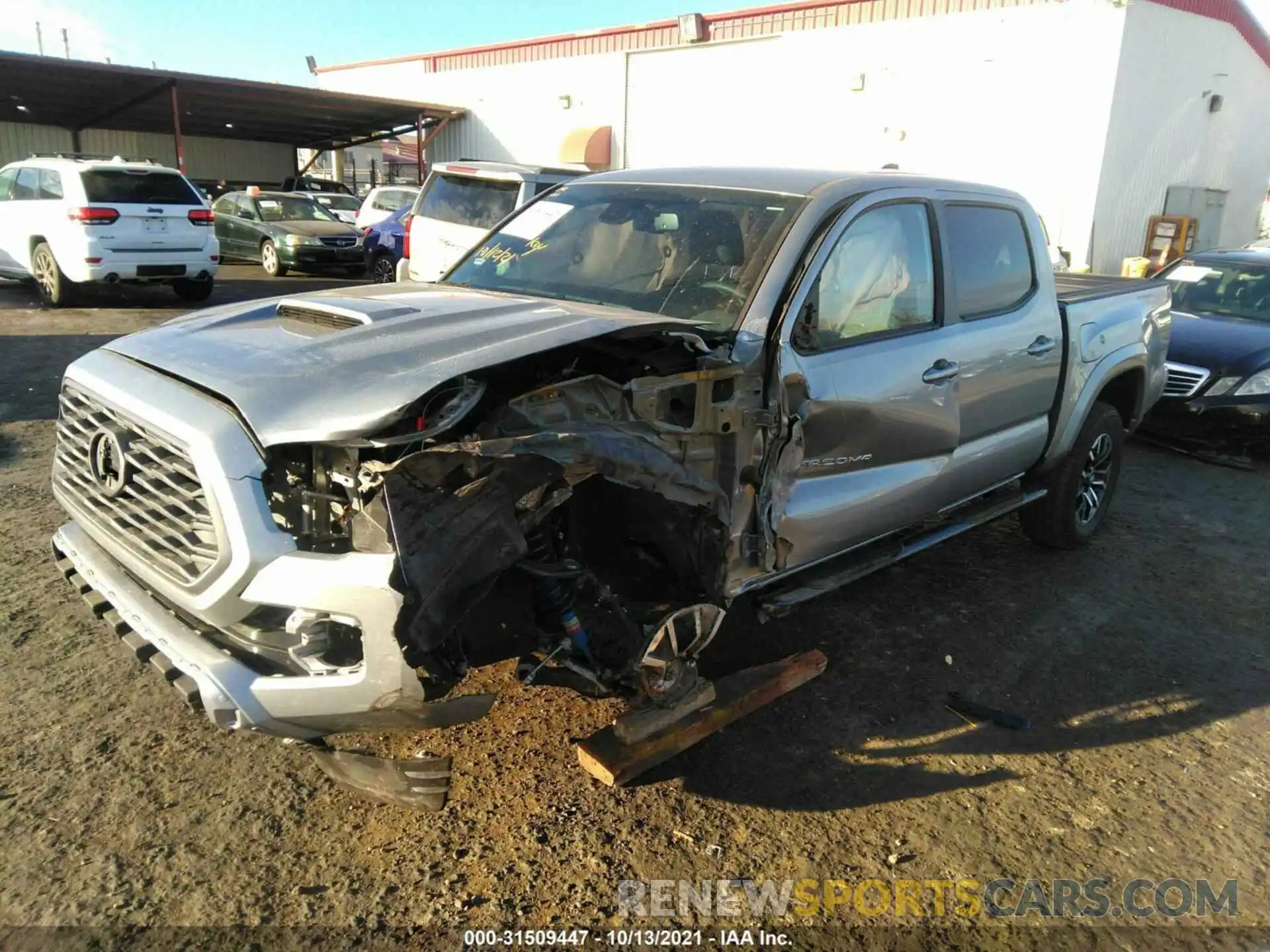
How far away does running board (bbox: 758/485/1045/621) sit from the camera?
3305mm

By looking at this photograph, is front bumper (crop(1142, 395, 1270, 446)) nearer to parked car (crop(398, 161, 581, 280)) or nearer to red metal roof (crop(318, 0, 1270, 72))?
parked car (crop(398, 161, 581, 280))

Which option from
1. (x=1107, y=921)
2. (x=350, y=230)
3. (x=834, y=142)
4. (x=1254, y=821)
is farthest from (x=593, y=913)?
(x=834, y=142)

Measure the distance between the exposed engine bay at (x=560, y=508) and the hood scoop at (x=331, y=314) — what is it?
601mm

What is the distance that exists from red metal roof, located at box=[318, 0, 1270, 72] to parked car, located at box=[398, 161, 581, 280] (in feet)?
33.5

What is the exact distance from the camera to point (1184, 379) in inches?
288

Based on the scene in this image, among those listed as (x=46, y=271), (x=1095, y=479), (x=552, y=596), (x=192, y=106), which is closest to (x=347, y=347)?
(x=552, y=596)

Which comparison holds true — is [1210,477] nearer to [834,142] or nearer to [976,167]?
[976,167]

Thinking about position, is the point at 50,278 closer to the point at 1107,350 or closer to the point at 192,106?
the point at 1107,350

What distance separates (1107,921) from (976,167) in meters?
16.1

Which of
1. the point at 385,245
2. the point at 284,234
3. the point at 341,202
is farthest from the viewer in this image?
the point at 341,202

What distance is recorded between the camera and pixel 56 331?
10.1m

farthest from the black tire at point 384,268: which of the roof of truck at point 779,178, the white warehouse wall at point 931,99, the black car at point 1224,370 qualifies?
the roof of truck at point 779,178

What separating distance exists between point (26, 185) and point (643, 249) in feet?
37.7

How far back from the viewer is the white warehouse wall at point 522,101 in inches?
867
